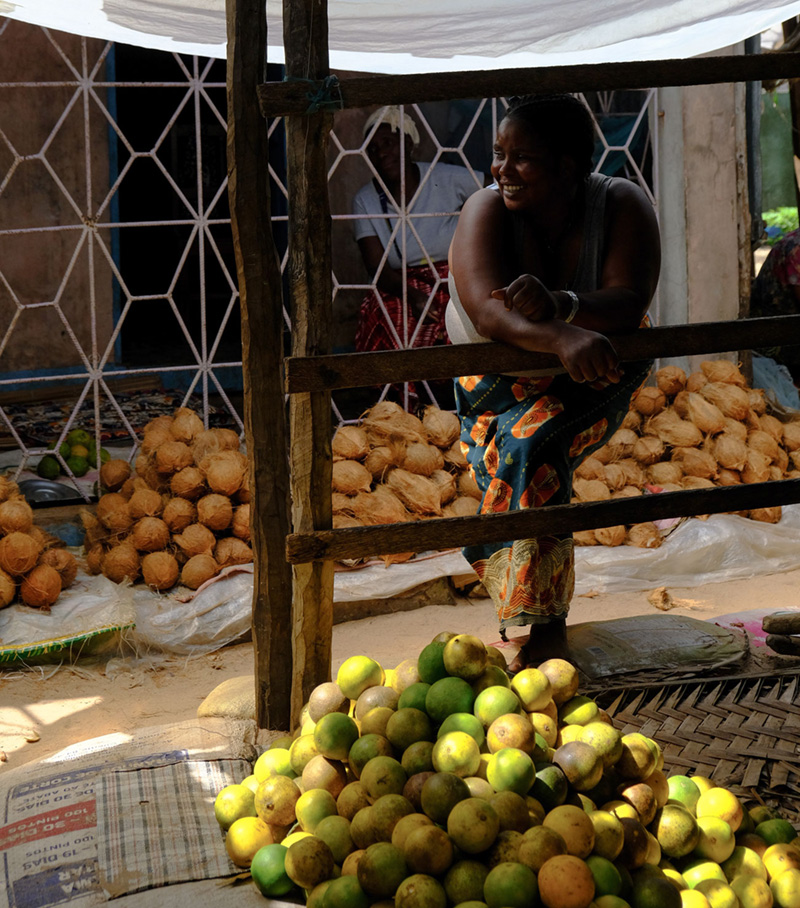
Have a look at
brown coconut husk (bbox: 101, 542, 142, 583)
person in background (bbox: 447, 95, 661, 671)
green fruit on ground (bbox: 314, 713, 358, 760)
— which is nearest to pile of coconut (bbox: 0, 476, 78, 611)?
brown coconut husk (bbox: 101, 542, 142, 583)

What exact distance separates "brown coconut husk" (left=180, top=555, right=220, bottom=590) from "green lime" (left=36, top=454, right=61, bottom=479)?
1016mm

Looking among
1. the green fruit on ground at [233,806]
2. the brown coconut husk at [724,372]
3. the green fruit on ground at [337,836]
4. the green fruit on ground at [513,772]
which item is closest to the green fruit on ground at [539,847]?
the green fruit on ground at [513,772]

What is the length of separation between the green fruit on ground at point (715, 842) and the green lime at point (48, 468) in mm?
3549

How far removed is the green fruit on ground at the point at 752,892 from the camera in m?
1.78

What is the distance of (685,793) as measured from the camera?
2.00 m

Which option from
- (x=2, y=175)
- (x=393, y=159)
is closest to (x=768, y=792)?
(x=393, y=159)

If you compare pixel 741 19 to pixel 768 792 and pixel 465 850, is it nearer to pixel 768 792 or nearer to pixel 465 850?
pixel 768 792

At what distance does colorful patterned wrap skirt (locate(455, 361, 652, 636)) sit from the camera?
2551 mm

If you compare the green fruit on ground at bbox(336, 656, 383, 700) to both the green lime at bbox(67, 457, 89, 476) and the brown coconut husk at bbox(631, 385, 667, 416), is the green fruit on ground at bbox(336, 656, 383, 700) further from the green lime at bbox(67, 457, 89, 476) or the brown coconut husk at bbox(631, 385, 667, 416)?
the brown coconut husk at bbox(631, 385, 667, 416)

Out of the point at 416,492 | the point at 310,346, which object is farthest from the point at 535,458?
the point at 416,492

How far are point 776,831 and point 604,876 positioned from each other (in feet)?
1.65

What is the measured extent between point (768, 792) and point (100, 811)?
1.42 metres

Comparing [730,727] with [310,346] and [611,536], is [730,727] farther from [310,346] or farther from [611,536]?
[611,536]

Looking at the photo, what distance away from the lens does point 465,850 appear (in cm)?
168
